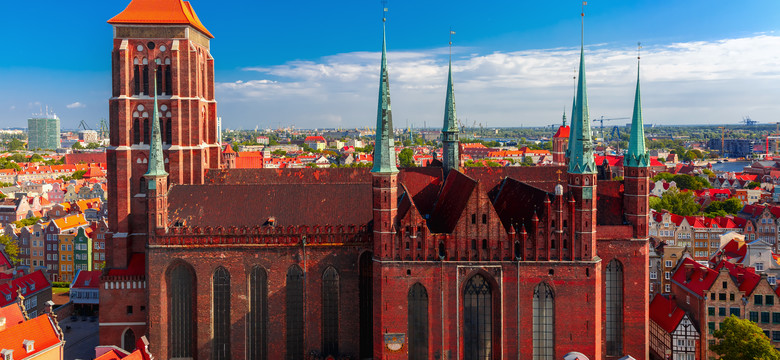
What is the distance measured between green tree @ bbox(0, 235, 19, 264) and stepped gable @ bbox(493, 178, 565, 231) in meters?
90.3

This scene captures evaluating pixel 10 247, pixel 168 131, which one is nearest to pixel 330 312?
pixel 168 131

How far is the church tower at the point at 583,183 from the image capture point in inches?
2071

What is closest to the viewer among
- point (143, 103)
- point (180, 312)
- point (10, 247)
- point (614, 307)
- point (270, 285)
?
point (270, 285)

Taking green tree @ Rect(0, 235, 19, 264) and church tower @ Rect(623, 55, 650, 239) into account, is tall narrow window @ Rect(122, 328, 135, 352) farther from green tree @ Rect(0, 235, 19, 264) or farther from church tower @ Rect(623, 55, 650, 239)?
green tree @ Rect(0, 235, 19, 264)

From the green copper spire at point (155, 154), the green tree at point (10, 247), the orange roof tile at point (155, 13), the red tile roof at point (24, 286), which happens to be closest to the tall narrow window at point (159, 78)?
the green copper spire at point (155, 154)

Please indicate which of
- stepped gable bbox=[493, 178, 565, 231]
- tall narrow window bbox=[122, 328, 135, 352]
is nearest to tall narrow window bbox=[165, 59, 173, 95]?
tall narrow window bbox=[122, 328, 135, 352]

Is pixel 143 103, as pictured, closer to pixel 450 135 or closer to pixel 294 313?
pixel 294 313

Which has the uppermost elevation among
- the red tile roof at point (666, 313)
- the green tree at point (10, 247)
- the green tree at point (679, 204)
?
the green tree at point (679, 204)

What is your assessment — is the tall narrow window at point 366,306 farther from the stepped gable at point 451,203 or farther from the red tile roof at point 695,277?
the red tile roof at point 695,277

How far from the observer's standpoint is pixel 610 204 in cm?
6175

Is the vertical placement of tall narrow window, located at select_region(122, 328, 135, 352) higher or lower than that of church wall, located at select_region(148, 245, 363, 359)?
lower

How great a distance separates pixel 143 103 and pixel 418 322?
116ft

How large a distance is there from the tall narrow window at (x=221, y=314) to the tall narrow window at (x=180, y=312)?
6.80ft

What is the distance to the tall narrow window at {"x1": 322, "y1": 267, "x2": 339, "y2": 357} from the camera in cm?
5934
